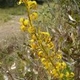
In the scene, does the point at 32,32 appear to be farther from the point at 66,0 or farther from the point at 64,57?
the point at 66,0

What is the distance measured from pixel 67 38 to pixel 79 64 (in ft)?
0.77

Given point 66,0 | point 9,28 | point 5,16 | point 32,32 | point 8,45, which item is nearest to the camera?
point 32,32

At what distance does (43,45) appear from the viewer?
1806 mm

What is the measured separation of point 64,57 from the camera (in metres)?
2.12

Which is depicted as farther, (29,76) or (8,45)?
(8,45)

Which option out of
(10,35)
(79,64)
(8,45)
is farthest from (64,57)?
(10,35)

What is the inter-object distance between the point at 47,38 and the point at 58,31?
49 cm

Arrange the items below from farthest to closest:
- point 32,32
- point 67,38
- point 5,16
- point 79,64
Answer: point 5,16
point 67,38
point 79,64
point 32,32

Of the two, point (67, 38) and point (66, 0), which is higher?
point (67, 38)

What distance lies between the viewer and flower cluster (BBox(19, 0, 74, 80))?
170cm

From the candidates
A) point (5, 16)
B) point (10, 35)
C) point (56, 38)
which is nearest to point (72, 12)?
point (56, 38)

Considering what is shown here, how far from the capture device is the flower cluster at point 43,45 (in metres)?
1.70

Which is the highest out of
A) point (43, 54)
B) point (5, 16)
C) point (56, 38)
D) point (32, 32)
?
point (32, 32)

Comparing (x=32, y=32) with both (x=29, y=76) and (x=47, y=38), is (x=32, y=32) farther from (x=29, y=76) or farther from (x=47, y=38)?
(x=29, y=76)
